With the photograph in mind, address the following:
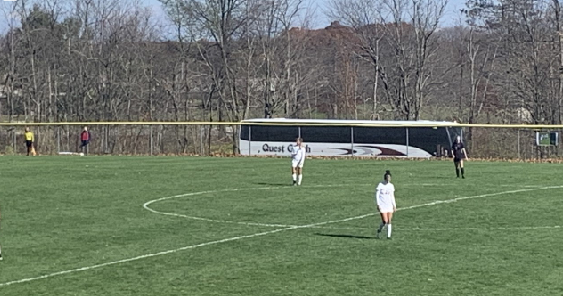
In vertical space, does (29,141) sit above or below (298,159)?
above

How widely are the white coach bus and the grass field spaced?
18217 millimetres

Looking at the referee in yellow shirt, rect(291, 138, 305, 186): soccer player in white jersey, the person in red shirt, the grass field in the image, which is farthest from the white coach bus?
rect(291, 138, 305, 186): soccer player in white jersey

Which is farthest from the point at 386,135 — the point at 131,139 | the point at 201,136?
the point at 131,139

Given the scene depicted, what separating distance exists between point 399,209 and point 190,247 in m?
8.82

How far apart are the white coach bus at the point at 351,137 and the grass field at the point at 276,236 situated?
18.2 metres

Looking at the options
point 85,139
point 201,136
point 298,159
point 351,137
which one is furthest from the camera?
point 201,136

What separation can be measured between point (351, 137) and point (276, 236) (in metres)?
39.7

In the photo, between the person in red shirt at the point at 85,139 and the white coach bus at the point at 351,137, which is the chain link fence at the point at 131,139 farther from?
the white coach bus at the point at 351,137

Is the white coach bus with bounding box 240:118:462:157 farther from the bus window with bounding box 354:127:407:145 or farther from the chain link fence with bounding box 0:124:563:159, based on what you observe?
the chain link fence with bounding box 0:124:563:159

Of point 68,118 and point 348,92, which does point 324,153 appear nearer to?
point 348,92

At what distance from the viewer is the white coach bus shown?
5875 centimetres

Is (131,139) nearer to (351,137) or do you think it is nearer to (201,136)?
(201,136)

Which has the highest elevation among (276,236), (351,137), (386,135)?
(386,135)

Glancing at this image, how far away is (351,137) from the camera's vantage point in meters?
61.4
